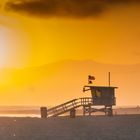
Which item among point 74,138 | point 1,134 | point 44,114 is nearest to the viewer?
point 74,138

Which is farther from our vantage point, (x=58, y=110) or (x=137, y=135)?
(x=58, y=110)

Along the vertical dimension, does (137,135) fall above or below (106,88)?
below

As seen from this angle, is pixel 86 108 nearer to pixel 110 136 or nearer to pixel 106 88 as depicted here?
pixel 106 88

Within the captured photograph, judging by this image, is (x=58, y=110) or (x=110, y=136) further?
(x=58, y=110)

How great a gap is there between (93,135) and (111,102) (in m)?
29.7

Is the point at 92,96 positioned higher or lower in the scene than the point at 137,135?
higher

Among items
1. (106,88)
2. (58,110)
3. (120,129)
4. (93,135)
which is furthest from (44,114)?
(93,135)

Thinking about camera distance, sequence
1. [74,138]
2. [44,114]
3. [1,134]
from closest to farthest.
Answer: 1. [74,138]
2. [1,134]
3. [44,114]

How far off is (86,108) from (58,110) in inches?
122

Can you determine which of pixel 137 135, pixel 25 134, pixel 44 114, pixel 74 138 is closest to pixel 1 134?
pixel 25 134

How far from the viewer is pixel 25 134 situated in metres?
38.9

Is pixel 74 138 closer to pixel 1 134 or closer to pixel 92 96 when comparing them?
pixel 1 134

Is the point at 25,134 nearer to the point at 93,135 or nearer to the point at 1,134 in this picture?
the point at 1,134

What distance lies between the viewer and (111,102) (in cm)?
6631
